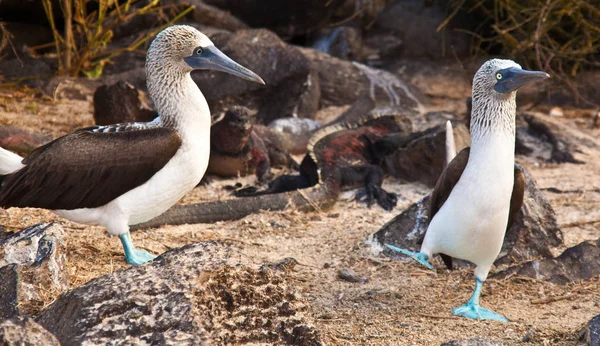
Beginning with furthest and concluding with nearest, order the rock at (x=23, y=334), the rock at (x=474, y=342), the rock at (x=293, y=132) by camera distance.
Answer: the rock at (x=293, y=132) → the rock at (x=474, y=342) → the rock at (x=23, y=334)

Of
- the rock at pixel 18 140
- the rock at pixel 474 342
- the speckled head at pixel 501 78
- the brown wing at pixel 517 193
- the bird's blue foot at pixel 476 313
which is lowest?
the bird's blue foot at pixel 476 313

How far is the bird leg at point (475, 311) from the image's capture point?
13.7 ft

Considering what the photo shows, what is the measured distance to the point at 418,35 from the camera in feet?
37.3

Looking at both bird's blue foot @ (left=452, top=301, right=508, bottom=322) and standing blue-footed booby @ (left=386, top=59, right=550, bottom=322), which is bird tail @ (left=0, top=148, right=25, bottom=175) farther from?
bird's blue foot @ (left=452, top=301, right=508, bottom=322)

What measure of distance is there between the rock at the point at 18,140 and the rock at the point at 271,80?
2.63m

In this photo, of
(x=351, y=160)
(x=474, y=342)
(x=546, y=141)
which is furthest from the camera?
(x=546, y=141)

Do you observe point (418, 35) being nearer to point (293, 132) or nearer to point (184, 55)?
point (293, 132)

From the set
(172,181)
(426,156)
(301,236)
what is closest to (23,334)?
(172,181)

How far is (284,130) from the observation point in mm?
8664

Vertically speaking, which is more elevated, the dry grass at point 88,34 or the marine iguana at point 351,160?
the dry grass at point 88,34

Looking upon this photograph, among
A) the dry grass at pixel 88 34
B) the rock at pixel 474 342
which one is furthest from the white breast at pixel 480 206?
the dry grass at pixel 88 34

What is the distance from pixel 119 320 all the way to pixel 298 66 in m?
6.62

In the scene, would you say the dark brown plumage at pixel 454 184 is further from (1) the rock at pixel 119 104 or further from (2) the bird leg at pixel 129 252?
(1) the rock at pixel 119 104

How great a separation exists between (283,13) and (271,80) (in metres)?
2.39
